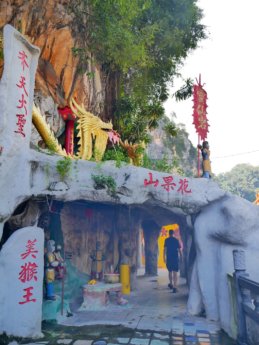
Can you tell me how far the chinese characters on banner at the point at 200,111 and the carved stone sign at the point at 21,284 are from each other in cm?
596

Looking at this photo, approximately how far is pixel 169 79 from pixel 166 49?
148cm

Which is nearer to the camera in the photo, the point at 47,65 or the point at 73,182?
the point at 73,182

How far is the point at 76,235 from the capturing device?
10.1m

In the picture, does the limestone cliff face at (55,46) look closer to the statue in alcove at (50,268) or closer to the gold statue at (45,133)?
the gold statue at (45,133)

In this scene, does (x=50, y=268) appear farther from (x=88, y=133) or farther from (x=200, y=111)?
(x=200, y=111)

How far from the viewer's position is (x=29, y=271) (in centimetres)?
574

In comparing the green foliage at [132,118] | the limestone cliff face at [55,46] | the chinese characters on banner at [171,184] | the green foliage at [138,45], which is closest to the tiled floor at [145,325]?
the chinese characters on banner at [171,184]

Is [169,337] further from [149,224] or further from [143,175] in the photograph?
[149,224]

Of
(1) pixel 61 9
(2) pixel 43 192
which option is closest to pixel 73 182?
(2) pixel 43 192

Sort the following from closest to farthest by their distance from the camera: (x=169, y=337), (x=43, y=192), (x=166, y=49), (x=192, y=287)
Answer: (x=169, y=337) < (x=43, y=192) < (x=192, y=287) < (x=166, y=49)

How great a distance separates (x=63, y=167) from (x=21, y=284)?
2314 mm

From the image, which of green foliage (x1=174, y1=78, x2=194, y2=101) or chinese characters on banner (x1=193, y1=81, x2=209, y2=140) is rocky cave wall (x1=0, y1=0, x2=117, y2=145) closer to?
chinese characters on banner (x1=193, y1=81, x2=209, y2=140)

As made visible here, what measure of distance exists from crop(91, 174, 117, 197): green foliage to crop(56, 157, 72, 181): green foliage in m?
0.55

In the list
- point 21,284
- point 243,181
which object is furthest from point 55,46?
point 243,181
